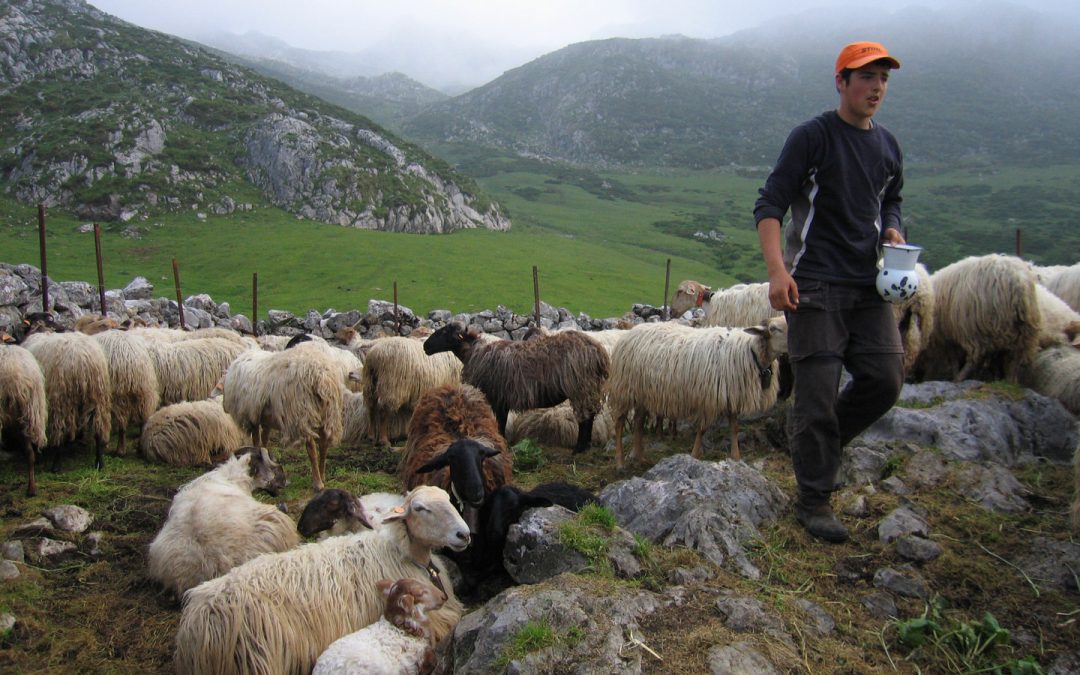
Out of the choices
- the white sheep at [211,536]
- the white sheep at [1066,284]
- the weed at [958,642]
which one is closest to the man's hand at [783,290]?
the weed at [958,642]

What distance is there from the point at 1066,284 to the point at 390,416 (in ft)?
34.0

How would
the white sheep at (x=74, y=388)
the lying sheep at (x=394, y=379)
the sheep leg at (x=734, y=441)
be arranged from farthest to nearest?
1. the lying sheep at (x=394, y=379)
2. the white sheep at (x=74, y=388)
3. the sheep leg at (x=734, y=441)

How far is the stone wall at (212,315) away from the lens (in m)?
16.1

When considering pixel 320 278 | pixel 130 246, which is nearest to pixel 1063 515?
pixel 320 278

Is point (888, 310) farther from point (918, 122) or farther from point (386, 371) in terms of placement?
point (918, 122)

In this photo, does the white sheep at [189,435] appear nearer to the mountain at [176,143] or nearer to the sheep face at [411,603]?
the sheep face at [411,603]

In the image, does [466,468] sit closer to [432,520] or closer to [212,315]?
[432,520]

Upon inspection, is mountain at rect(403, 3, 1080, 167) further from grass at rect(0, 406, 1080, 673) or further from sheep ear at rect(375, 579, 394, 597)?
sheep ear at rect(375, 579, 394, 597)

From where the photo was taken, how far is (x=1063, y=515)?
172 inches

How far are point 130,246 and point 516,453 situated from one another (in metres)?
36.6

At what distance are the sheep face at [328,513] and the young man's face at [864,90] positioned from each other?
4.75 metres

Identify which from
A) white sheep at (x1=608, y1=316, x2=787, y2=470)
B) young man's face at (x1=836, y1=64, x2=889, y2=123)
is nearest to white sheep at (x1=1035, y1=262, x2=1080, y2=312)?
white sheep at (x1=608, y1=316, x2=787, y2=470)

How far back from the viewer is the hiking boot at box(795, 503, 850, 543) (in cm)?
413

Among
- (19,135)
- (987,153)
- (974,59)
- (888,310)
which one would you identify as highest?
(974,59)
